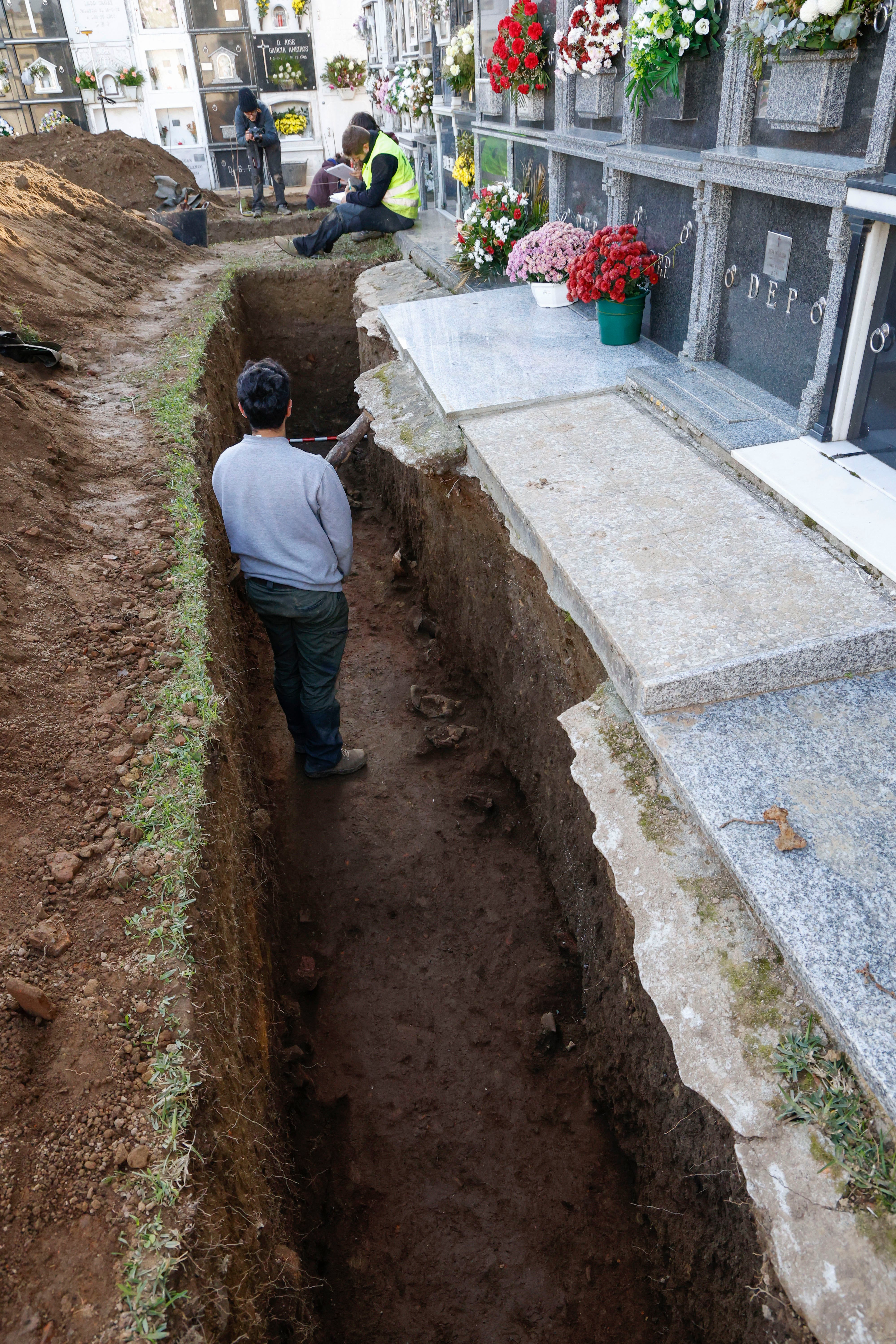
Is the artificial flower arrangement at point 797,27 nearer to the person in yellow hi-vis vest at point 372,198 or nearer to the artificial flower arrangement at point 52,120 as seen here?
the person in yellow hi-vis vest at point 372,198

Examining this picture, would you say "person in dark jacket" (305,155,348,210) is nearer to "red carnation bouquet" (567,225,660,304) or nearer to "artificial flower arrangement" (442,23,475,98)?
"artificial flower arrangement" (442,23,475,98)

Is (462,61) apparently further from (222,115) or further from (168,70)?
(168,70)

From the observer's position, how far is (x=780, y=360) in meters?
4.35

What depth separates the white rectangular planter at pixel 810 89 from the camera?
3.53 m

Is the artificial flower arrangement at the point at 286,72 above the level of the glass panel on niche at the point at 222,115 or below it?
above

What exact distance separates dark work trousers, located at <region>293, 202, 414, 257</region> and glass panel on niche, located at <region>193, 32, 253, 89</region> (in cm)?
1513

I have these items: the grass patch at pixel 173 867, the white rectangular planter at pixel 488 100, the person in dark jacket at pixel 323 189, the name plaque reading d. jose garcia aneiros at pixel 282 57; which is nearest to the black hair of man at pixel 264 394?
the grass patch at pixel 173 867

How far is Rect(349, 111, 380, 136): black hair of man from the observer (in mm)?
9914

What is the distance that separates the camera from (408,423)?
Answer: 5.17 meters

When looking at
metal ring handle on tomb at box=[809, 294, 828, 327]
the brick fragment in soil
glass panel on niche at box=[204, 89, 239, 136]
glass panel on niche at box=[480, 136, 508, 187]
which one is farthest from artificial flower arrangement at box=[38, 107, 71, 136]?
the brick fragment in soil

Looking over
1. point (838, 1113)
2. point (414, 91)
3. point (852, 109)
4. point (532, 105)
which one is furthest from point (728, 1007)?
point (414, 91)

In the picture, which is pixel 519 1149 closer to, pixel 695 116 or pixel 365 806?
pixel 365 806

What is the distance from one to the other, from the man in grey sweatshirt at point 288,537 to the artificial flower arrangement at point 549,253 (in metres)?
2.95

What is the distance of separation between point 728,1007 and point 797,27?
377cm
